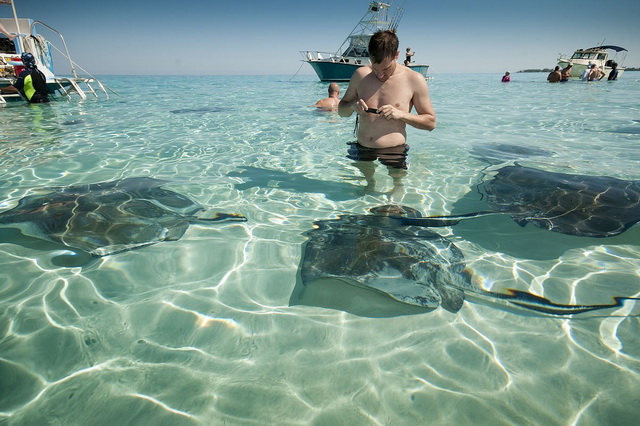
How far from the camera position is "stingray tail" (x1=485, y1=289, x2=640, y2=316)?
226cm

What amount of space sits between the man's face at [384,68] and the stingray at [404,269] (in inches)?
73.0

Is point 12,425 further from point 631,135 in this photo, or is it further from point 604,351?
point 631,135

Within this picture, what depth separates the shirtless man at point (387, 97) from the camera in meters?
3.36

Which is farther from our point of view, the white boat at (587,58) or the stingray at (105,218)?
the white boat at (587,58)

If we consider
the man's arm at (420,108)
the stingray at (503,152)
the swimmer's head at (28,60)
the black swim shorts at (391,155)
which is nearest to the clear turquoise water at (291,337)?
the black swim shorts at (391,155)

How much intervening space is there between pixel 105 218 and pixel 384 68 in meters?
3.29

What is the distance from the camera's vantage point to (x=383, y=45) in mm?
3289

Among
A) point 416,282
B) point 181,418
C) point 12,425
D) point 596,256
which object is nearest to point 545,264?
point 596,256

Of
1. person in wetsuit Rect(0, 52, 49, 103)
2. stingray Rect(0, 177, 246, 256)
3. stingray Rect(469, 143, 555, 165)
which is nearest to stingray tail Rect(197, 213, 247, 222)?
stingray Rect(0, 177, 246, 256)

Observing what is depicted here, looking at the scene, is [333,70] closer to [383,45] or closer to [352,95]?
[352,95]

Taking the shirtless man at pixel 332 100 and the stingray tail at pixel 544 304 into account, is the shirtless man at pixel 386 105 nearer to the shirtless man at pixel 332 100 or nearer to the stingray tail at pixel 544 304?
the stingray tail at pixel 544 304

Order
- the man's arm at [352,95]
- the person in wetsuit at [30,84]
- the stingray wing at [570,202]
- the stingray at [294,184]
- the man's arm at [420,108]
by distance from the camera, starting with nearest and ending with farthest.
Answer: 1. the stingray wing at [570,202]
2. the man's arm at [420,108]
3. the man's arm at [352,95]
4. the stingray at [294,184]
5. the person in wetsuit at [30,84]

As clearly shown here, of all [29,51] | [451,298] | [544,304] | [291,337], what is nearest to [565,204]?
[544,304]

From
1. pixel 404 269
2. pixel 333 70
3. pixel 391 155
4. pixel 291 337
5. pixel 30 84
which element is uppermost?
pixel 333 70
